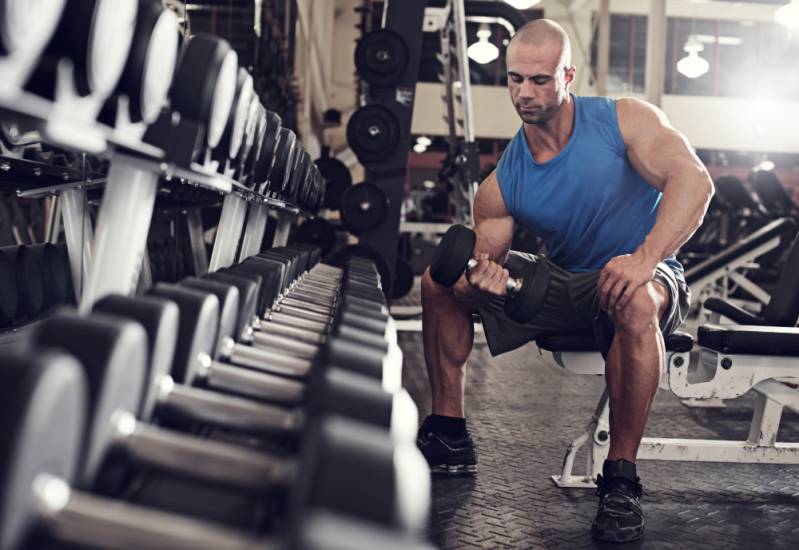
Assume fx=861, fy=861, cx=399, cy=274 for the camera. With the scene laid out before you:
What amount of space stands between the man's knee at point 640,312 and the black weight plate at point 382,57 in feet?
8.76

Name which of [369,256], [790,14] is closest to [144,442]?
[369,256]

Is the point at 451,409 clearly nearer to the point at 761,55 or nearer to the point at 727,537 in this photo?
the point at 727,537

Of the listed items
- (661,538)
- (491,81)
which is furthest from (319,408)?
(491,81)

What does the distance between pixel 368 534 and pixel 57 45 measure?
18.4 inches

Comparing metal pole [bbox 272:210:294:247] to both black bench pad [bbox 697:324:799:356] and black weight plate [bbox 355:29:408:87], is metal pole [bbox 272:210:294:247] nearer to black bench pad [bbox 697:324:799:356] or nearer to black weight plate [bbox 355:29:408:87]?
black weight plate [bbox 355:29:408:87]

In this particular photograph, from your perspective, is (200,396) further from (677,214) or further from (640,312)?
(677,214)

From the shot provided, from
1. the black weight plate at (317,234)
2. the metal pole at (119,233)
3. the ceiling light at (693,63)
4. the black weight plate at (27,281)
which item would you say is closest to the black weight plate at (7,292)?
the black weight plate at (27,281)

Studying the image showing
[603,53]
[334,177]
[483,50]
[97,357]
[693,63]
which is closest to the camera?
[97,357]

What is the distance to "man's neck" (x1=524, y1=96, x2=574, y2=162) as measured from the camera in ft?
6.48

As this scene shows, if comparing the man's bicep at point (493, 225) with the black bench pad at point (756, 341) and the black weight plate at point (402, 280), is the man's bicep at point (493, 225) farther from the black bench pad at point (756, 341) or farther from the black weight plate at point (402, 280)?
the black weight plate at point (402, 280)

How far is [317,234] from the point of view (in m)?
4.65

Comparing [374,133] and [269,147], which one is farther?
[374,133]

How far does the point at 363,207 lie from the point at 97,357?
Result: 3545mm

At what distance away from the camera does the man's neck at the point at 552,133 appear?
197cm
